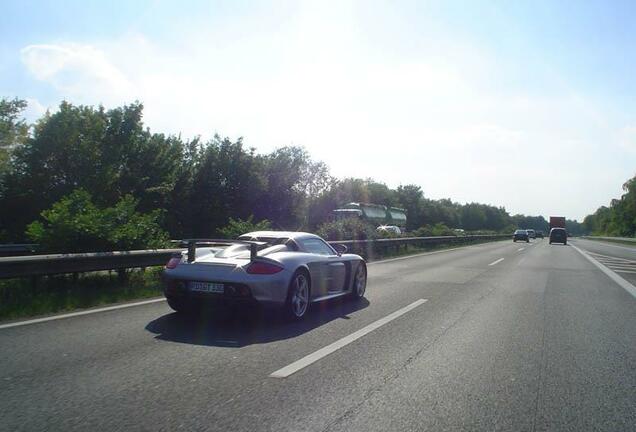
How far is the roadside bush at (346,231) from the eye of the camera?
22.9 metres

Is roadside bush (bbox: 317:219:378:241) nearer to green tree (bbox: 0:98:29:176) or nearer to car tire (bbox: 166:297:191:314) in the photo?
car tire (bbox: 166:297:191:314)

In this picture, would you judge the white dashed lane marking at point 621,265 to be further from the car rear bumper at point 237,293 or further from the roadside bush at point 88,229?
the roadside bush at point 88,229

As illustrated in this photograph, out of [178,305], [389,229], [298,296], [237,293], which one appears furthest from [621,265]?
[389,229]

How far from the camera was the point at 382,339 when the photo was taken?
6.09 meters

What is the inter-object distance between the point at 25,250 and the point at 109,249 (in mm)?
9493

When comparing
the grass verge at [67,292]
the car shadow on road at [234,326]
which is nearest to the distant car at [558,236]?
the grass verge at [67,292]

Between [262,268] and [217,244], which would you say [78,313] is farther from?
[262,268]

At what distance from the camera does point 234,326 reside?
664cm

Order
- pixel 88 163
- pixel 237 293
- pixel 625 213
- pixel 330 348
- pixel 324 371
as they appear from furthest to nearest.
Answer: pixel 625 213 < pixel 88 163 < pixel 237 293 < pixel 330 348 < pixel 324 371

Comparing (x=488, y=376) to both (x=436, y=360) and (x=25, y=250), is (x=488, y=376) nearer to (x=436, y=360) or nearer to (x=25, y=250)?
(x=436, y=360)

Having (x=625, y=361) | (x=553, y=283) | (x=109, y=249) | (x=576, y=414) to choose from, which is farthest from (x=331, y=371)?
(x=553, y=283)

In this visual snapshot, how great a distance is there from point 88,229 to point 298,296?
5707 millimetres

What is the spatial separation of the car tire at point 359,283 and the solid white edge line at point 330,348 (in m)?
1.32

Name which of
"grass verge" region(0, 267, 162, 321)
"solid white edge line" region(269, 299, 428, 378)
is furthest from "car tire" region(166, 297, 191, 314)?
"solid white edge line" region(269, 299, 428, 378)
